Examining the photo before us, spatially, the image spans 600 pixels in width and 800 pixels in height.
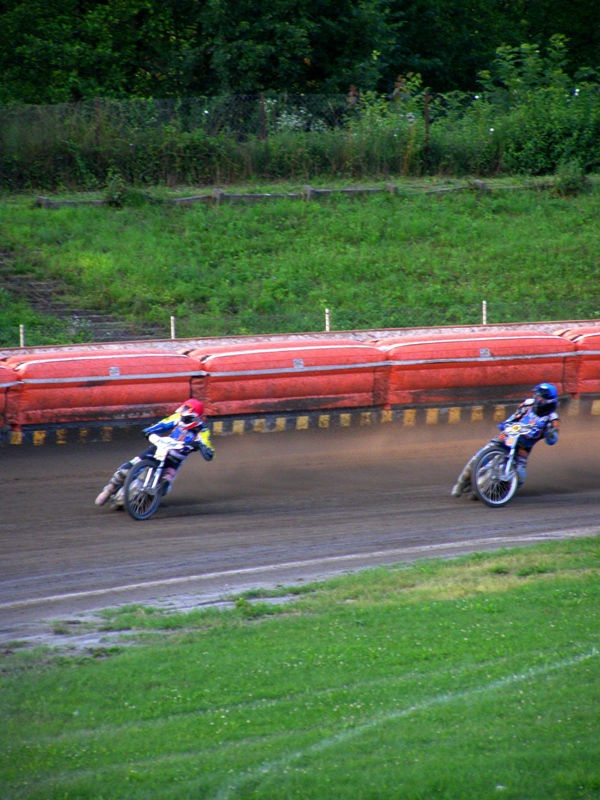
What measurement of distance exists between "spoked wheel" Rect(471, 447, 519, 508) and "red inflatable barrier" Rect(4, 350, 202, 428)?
5.37 metres

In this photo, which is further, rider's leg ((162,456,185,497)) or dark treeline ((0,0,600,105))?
dark treeline ((0,0,600,105))

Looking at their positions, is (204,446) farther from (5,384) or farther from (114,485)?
(5,384)

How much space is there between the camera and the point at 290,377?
17656 millimetres

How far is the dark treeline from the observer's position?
40531 mm

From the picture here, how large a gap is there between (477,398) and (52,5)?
2955 centimetres

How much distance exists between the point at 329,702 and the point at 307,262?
2140 centimetres

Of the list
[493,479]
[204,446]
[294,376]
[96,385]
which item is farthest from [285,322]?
[204,446]

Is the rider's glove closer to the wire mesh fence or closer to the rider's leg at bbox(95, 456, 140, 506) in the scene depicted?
the rider's leg at bbox(95, 456, 140, 506)

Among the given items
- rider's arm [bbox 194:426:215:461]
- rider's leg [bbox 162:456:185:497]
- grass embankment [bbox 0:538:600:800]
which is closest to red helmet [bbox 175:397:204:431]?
rider's arm [bbox 194:426:215:461]

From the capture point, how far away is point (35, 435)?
1606cm

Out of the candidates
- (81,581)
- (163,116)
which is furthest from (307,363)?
(163,116)

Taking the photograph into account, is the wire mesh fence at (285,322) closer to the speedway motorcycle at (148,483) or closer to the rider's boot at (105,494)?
the rider's boot at (105,494)

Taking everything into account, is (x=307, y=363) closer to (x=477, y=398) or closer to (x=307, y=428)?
(x=307, y=428)

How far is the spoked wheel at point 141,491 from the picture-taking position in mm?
12555
